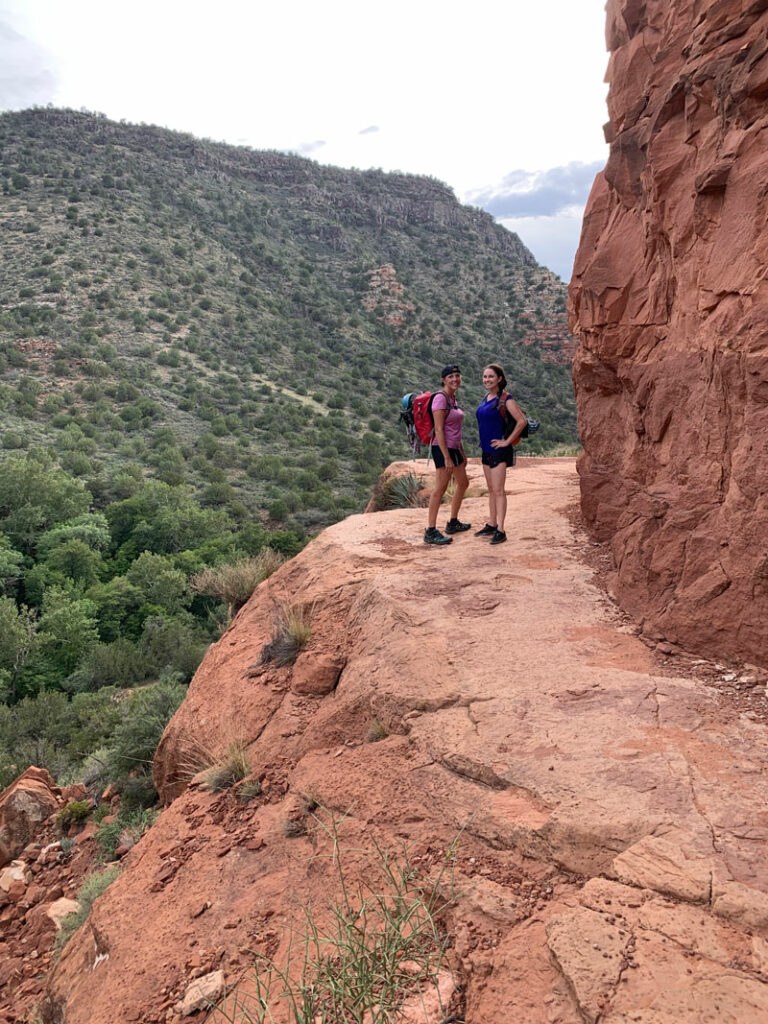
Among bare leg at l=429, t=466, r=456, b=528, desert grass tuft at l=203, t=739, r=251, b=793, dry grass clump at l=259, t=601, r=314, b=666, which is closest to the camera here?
desert grass tuft at l=203, t=739, r=251, b=793

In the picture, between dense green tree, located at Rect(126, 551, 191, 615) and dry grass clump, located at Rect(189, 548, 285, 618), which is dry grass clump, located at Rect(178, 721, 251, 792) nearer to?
dry grass clump, located at Rect(189, 548, 285, 618)

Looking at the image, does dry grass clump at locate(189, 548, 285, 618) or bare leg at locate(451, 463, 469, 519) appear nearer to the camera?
bare leg at locate(451, 463, 469, 519)

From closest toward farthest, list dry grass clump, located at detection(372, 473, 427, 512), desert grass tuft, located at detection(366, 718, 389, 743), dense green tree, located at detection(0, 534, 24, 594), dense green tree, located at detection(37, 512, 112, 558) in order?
desert grass tuft, located at detection(366, 718, 389, 743) → dry grass clump, located at detection(372, 473, 427, 512) → dense green tree, located at detection(0, 534, 24, 594) → dense green tree, located at detection(37, 512, 112, 558)

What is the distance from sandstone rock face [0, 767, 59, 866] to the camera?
6.98m

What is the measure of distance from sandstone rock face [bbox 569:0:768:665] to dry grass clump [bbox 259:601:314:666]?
258 cm

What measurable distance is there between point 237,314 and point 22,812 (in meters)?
36.6

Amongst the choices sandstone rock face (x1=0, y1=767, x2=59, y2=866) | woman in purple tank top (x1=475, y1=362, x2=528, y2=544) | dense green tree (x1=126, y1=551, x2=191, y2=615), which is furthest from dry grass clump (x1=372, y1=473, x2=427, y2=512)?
dense green tree (x1=126, y1=551, x2=191, y2=615)

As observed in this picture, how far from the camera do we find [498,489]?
6.63m

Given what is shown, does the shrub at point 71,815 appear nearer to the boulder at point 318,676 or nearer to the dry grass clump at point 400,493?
the boulder at point 318,676

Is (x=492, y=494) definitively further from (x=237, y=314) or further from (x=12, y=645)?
(x=237, y=314)

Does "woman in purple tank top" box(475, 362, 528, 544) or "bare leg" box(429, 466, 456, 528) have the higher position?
"woman in purple tank top" box(475, 362, 528, 544)

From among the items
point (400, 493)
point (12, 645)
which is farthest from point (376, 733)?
point (12, 645)

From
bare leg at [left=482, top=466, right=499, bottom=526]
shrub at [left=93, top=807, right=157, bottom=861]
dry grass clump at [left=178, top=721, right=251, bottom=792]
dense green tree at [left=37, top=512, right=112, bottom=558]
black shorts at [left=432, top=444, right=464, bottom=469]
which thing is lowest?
dense green tree at [left=37, top=512, right=112, bottom=558]

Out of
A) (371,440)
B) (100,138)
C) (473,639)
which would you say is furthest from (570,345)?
(473,639)
